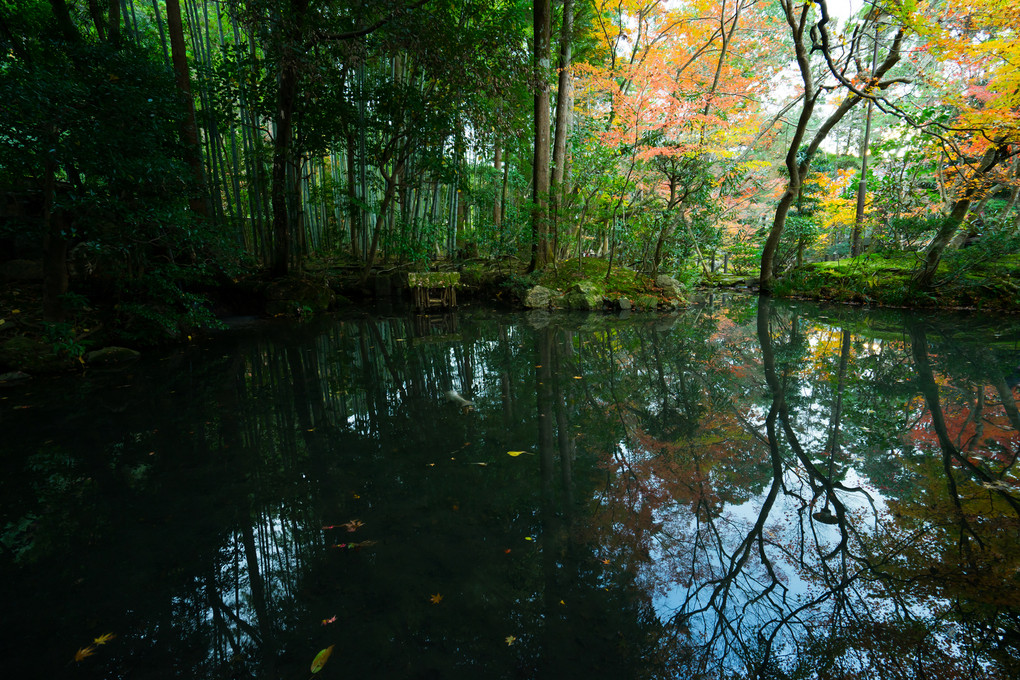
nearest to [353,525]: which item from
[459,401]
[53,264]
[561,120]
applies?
[459,401]

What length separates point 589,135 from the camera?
9891mm

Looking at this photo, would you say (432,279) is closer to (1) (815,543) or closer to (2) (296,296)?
(2) (296,296)

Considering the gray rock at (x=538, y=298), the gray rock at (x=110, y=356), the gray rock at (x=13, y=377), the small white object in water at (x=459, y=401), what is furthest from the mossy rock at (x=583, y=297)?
the gray rock at (x=13, y=377)

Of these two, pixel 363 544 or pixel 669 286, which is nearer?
pixel 363 544

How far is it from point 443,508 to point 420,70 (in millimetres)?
9801

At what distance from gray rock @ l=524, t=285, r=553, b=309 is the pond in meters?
4.95

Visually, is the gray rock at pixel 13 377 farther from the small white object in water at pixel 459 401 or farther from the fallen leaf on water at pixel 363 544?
the fallen leaf on water at pixel 363 544

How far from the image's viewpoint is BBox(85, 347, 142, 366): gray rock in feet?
15.9

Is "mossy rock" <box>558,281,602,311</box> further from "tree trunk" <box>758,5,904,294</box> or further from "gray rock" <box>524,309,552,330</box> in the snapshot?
"tree trunk" <box>758,5,904,294</box>

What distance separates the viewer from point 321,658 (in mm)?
1251

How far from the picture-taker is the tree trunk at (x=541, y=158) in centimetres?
834

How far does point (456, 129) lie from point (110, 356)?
7.05 m

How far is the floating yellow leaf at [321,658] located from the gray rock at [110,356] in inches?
213

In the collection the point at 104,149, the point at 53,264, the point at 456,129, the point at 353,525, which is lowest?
the point at 353,525
